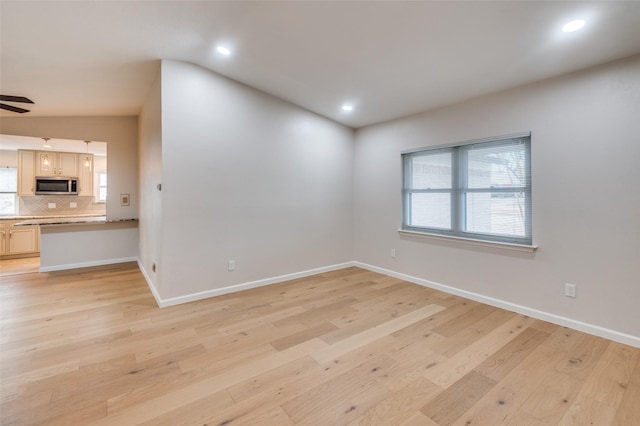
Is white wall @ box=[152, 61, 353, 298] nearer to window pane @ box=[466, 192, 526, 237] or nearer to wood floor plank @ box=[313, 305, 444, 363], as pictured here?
wood floor plank @ box=[313, 305, 444, 363]

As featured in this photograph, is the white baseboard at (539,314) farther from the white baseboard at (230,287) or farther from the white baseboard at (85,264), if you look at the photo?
the white baseboard at (85,264)

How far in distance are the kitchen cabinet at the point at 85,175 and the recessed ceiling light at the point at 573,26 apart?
8.37 metres

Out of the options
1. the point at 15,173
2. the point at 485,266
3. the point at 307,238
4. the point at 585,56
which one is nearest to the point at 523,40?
the point at 585,56

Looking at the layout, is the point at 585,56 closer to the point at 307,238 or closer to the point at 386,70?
the point at 386,70

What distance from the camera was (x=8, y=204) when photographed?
6.13 meters

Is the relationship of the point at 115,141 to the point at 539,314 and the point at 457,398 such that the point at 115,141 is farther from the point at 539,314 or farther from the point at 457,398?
the point at 539,314

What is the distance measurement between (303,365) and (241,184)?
2.51 m

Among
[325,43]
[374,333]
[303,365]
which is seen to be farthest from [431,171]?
[303,365]

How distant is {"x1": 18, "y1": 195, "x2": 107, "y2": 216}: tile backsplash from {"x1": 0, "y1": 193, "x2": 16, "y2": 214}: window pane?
0.27 meters

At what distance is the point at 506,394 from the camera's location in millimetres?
1869

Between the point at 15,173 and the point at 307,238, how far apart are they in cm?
670

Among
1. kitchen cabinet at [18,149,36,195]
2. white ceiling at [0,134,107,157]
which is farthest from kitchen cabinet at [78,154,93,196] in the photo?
kitchen cabinet at [18,149,36,195]

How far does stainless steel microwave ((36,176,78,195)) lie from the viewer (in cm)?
588

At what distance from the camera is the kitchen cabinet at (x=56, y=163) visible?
19.6 feet
